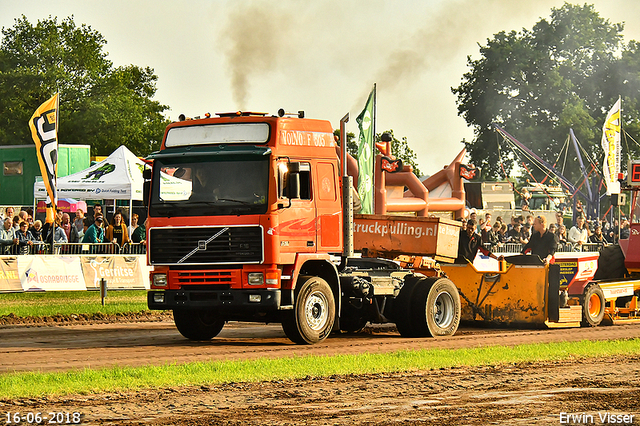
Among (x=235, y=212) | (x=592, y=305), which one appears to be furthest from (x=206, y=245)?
(x=592, y=305)

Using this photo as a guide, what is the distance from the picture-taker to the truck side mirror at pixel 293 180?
45.0 ft

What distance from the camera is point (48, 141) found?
2314 centimetres

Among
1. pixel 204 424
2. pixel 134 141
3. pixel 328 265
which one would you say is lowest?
pixel 204 424

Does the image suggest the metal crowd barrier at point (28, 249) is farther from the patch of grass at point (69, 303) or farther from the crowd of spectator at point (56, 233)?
the patch of grass at point (69, 303)

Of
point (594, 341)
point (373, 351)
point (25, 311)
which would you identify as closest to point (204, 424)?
point (373, 351)

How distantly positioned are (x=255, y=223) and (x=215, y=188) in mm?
791

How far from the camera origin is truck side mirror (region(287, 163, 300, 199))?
13719mm

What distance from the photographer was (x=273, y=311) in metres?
14.2

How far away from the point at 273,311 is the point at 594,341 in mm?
4886

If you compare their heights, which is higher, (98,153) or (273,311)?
(98,153)

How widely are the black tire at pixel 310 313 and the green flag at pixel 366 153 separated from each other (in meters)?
9.24

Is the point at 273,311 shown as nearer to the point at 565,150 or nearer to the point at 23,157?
the point at 23,157

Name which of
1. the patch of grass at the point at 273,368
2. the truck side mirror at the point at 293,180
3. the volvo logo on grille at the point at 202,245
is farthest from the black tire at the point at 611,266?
the volvo logo on grille at the point at 202,245

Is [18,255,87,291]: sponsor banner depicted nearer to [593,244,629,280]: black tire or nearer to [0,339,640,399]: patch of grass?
[0,339,640,399]: patch of grass
